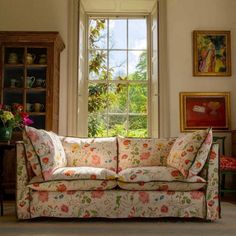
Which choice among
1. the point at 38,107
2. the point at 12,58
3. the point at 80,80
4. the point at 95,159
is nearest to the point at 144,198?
the point at 95,159

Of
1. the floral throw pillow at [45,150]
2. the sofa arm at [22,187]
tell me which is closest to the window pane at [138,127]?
the floral throw pillow at [45,150]

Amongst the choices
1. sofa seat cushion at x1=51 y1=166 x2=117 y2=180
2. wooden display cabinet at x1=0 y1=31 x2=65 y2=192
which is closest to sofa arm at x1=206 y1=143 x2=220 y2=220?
sofa seat cushion at x1=51 y1=166 x2=117 y2=180

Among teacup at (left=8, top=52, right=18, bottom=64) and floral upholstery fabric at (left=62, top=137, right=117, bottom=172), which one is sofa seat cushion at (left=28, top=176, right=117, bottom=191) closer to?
floral upholstery fabric at (left=62, top=137, right=117, bottom=172)

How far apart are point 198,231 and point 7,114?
6.71 feet

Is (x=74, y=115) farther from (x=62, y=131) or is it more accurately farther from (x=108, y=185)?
(x=108, y=185)

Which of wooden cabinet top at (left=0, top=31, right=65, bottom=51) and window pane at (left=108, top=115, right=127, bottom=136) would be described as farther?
window pane at (left=108, top=115, right=127, bottom=136)

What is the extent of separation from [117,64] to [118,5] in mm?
822

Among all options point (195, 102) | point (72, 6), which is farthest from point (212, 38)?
point (72, 6)

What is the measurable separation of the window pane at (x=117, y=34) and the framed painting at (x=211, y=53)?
1.03 meters

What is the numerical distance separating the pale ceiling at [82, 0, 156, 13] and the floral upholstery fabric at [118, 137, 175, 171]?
7.55 ft

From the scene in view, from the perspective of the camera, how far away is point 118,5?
4945mm

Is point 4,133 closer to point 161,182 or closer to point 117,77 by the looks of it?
point 161,182

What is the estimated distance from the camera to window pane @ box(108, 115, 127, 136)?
503cm

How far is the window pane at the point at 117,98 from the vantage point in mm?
5059
